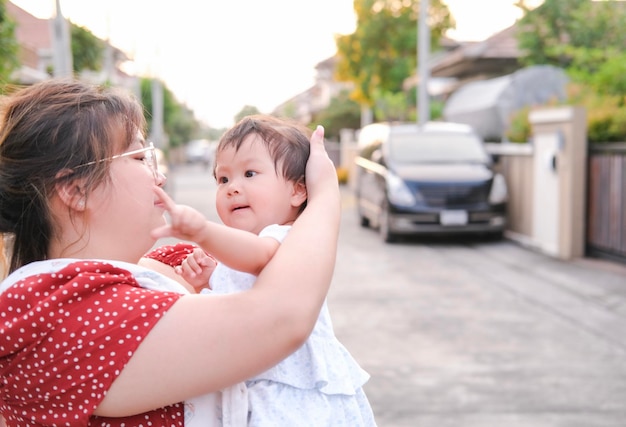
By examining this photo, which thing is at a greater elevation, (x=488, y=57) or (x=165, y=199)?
(x=488, y=57)

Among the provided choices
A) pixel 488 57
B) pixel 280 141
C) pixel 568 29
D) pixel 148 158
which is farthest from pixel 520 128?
pixel 148 158

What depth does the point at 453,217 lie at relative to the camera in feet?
38.7

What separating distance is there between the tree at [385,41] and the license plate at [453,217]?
14.2m

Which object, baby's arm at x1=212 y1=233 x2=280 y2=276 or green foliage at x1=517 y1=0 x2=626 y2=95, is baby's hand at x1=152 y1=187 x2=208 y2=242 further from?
green foliage at x1=517 y1=0 x2=626 y2=95

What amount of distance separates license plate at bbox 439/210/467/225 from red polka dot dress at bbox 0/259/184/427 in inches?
419

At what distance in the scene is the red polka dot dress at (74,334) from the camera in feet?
4.32

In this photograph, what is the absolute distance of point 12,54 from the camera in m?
6.70

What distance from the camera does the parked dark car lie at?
11836mm

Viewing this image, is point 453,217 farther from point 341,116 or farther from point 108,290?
point 341,116

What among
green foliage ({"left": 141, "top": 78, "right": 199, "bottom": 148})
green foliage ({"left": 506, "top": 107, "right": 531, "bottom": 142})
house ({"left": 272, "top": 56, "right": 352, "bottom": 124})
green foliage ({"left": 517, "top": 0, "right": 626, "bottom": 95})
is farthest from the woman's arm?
green foliage ({"left": 141, "top": 78, "right": 199, "bottom": 148})

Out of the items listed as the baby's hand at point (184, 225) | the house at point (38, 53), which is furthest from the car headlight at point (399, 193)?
the baby's hand at point (184, 225)

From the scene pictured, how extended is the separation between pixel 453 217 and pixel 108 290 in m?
10.7

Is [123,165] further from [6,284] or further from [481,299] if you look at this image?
[481,299]

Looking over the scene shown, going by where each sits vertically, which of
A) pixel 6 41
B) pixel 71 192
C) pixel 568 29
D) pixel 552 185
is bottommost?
pixel 552 185
